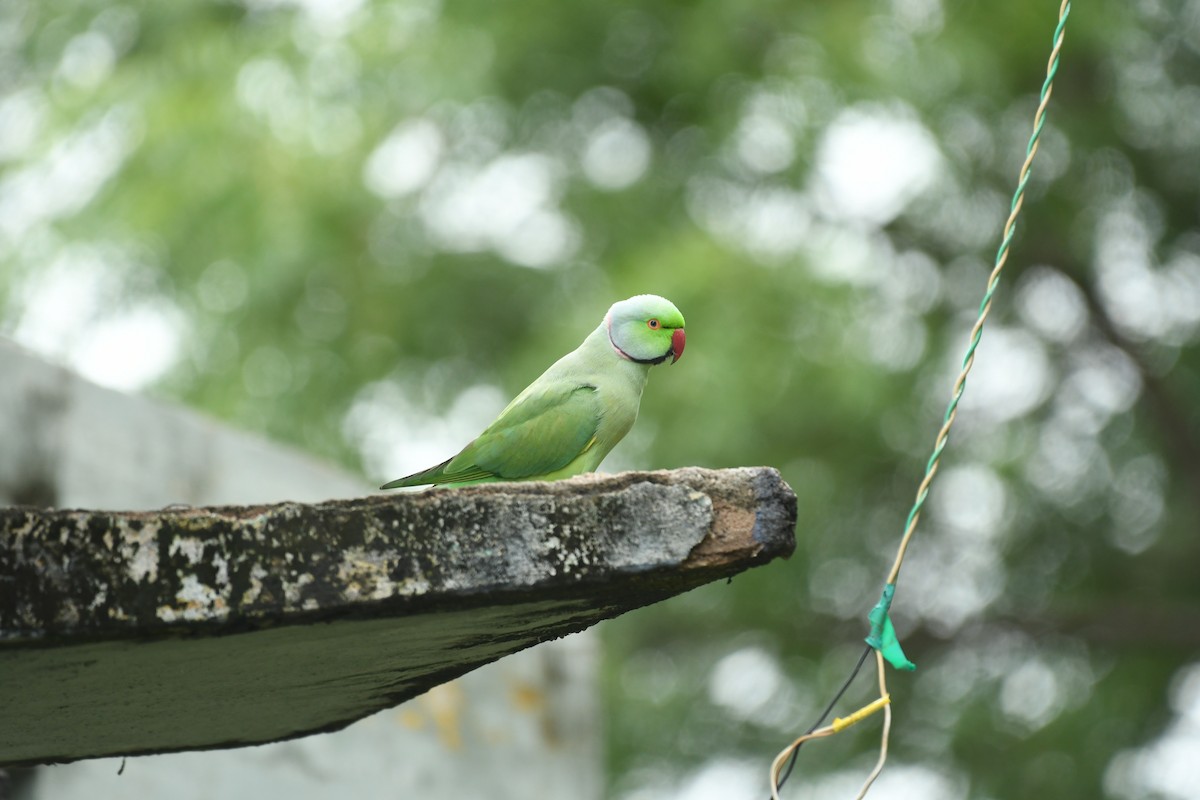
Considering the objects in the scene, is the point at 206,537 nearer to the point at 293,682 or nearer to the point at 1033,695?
the point at 293,682

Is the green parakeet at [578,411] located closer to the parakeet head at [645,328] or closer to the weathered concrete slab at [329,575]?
the parakeet head at [645,328]

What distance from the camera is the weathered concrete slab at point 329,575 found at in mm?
1739

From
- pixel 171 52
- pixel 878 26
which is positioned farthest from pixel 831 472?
pixel 171 52

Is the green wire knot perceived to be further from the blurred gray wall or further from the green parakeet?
the blurred gray wall

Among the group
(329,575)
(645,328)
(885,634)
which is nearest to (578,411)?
(645,328)

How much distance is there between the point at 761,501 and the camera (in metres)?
2.02

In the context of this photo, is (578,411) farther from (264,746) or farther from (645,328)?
(264,746)

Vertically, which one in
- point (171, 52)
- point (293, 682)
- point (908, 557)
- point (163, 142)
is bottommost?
point (908, 557)

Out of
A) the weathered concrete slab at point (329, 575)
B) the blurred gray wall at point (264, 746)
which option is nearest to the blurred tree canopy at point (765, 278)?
the blurred gray wall at point (264, 746)

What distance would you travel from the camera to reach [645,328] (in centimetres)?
321

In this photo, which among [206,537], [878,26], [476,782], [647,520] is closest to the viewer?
[206,537]

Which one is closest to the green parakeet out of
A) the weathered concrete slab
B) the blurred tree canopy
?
the weathered concrete slab

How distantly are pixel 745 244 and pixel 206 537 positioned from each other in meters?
6.64

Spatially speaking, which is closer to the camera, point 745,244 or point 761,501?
point 761,501
